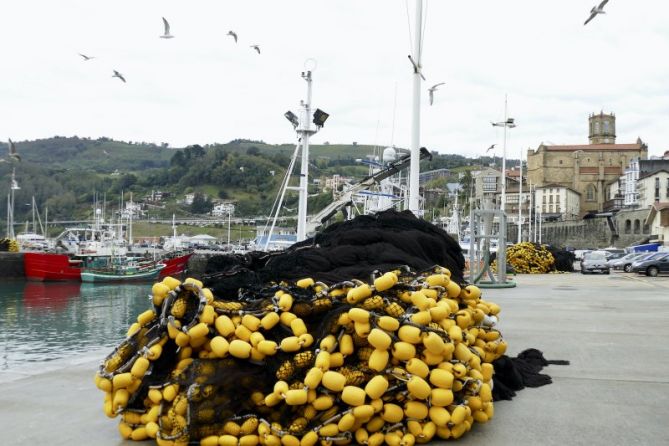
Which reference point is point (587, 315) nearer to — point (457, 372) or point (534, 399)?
point (534, 399)

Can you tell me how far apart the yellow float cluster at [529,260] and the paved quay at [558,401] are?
→ 19496 mm

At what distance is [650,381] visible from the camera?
18.0 ft

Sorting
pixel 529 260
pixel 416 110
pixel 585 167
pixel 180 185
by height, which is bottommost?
pixel 529 260

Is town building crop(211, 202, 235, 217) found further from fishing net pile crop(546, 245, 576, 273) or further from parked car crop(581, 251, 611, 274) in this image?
parked car crop(581, 251, 611, 274)

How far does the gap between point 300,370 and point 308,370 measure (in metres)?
0.05

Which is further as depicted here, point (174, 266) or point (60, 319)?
point (174, 266)

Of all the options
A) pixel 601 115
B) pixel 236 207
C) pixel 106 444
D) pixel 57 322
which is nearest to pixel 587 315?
pixel 106 444

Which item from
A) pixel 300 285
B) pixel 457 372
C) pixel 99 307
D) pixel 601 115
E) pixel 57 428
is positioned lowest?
pixel 99 307

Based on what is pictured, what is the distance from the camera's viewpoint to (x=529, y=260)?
28297 mm

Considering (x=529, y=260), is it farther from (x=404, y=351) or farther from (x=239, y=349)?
(x=239, y=349)

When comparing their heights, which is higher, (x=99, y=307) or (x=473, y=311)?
(x=473, y=311)

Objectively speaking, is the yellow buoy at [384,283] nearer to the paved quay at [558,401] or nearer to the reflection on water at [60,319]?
the paved quay at [558,401]

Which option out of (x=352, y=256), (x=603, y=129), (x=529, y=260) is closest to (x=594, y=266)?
(x=529, y=260)

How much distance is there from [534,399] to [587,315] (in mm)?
6464
